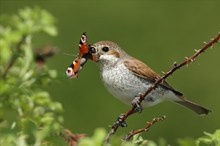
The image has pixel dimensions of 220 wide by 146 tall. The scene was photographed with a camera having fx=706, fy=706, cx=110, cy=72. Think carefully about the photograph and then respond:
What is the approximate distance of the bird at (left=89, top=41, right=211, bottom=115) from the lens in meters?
4.56

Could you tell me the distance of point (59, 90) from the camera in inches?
307

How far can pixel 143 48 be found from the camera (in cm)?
877

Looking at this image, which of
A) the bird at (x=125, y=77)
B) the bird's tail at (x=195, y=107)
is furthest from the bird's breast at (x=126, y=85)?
the bird's tail at (x=195, y=107)

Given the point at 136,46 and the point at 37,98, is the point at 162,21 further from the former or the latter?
the point at 37,98

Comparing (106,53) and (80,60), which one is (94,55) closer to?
(106,53)

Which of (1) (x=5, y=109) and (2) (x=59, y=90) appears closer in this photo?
(1) (x=5, y=109)

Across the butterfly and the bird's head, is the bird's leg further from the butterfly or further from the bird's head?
the bird's head

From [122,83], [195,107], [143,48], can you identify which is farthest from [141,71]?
[143,48]

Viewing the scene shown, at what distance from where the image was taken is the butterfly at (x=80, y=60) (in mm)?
3598

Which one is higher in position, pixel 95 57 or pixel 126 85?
pixel 95 57

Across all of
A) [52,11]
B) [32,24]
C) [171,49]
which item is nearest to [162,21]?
[171,49]

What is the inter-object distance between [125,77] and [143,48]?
409 centimetres

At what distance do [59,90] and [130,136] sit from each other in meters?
4.72

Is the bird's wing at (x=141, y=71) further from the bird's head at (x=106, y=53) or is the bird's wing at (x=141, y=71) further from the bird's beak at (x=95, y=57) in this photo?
the bird's beak at (x=95, y=57)
